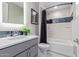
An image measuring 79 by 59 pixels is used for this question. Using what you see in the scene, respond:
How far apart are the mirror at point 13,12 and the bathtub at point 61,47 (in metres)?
1.39

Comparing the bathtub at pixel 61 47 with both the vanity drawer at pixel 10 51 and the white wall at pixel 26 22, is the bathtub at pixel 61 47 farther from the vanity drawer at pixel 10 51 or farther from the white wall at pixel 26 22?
the vanity drawer at pixel 10 51

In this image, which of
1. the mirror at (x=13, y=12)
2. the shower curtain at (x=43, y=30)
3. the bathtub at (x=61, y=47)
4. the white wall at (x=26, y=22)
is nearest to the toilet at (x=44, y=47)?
the bathtub at (x=61, y=47)

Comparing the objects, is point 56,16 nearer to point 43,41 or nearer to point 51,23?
point 51,23

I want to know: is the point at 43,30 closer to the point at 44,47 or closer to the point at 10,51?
the point at 44,47

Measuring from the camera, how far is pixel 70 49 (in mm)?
2775

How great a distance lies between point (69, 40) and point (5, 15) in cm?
206

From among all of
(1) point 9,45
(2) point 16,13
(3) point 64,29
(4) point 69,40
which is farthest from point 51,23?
(1) point 9,45

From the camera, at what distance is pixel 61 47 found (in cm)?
301

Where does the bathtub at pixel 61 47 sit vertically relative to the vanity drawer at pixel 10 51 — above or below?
below

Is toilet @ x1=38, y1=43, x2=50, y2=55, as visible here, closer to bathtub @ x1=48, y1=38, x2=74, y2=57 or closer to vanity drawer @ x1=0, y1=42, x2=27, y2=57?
bathtub @ x1=48, y1=38, x2=74, y2=57

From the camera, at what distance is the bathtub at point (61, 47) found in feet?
9.18

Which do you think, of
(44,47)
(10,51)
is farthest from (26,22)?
(10,51)

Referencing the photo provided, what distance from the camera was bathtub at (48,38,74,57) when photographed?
280 cm

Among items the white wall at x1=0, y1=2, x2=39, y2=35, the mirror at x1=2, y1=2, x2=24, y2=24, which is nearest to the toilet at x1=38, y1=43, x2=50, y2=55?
the white wall at x1=0, y1=2, x2=39, y2=35
